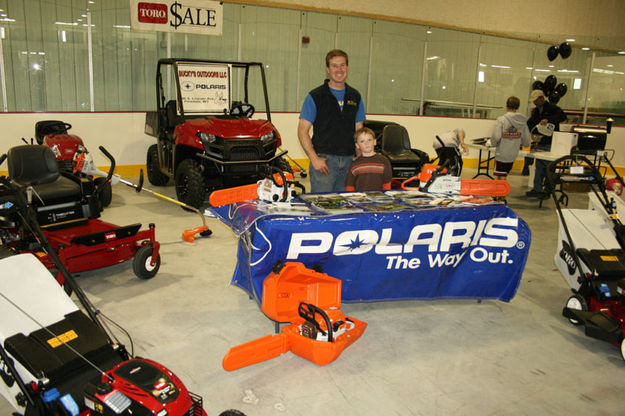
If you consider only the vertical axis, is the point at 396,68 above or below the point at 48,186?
above

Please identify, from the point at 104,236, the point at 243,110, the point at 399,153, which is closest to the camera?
the point at 104,236

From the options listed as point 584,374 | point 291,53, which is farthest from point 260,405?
point 291,53

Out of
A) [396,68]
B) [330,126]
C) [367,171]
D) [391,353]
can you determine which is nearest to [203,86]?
[330,126]

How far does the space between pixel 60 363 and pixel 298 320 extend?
4.79 ft

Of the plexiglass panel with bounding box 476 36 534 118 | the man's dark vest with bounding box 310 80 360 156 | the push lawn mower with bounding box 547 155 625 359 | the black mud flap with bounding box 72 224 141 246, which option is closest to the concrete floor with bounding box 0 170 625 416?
the push lawn mower with bounding box 547 155 625 359

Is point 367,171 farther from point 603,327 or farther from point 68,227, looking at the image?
point 68,227

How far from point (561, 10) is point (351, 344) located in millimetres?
13536

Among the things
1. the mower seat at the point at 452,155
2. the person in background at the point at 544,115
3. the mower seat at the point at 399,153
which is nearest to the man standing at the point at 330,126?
the mower seat at the point at 399,153

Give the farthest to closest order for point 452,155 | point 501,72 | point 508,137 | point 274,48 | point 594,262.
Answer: point 501,72 → point 274,48 → point 452,155 → point 508,137 → point 594,262

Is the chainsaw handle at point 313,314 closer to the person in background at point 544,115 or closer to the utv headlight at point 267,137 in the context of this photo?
the utv headlight at point 267,137

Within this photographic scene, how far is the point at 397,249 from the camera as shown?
147 inches

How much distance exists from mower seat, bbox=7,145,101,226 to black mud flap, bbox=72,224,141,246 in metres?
0.65

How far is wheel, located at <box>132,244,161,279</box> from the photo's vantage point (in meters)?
4.44

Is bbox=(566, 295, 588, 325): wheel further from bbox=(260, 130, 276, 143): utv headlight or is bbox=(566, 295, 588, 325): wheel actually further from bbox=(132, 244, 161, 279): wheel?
bbox=(260, 130, 276, 143): utv headlight
